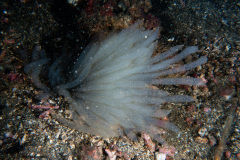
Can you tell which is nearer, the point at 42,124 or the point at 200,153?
the point at 42,124

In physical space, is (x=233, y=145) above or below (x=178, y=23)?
below

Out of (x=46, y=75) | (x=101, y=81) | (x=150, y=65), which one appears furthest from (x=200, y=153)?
(x=46, y=75)

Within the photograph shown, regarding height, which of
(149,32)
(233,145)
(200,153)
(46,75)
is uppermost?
(46,75)

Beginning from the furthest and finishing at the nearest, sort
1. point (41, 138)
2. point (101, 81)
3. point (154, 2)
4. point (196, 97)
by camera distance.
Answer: point (154, 2) → point (196, 97) → point (101, 81) → point (41, 138)

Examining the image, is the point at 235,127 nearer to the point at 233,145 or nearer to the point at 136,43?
the point at 233,145

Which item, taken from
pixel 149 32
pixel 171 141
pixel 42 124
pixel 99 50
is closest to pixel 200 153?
pixel 171 141

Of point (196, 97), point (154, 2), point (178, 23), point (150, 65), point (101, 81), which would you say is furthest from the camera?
point (154, 2)
